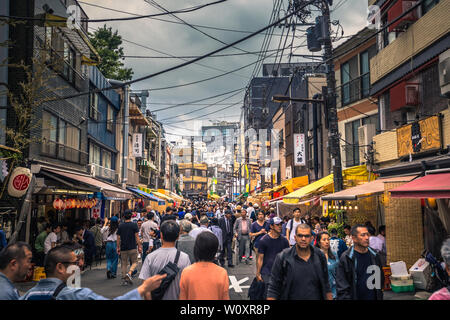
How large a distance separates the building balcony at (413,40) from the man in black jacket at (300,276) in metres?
9.38

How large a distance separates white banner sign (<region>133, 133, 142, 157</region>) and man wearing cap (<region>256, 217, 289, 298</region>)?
26589 millimetres

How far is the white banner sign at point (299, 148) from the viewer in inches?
1024

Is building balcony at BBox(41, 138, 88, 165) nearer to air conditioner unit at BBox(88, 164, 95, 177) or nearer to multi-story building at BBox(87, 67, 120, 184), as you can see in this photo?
air conditioner unit at BBox(88, 164, 95, 177)

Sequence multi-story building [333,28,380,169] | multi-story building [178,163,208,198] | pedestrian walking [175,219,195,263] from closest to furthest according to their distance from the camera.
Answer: pedestrian walking [175,219,195,263], multi-story building [333,28,380,169], multi-story building [178,163,208,198]

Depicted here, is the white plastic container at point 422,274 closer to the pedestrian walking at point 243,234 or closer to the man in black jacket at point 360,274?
the man in black jacket at point 360,274

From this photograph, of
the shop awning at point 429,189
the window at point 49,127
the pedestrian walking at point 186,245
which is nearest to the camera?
the pedestrian walking at point 186,245

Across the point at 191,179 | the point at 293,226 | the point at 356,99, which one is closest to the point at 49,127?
the point at 293,226

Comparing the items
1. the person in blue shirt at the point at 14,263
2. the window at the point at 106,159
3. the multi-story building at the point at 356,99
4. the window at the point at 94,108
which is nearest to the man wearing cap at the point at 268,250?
the person in blue shirt at the point at 14,263

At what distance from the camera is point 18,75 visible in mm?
13375

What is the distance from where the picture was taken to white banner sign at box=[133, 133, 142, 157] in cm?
3206

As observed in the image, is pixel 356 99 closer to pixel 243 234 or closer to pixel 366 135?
pixel 366 135

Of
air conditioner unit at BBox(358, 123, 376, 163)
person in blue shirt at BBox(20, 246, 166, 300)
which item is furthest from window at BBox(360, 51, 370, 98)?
person in blue shirt at BBox(20, 246, 166, 300)

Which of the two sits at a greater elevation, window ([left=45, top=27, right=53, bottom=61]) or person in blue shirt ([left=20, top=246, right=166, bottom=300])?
window ([left=45, top=27, right=53, bottom=61])

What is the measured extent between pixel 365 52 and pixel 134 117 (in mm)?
18361
